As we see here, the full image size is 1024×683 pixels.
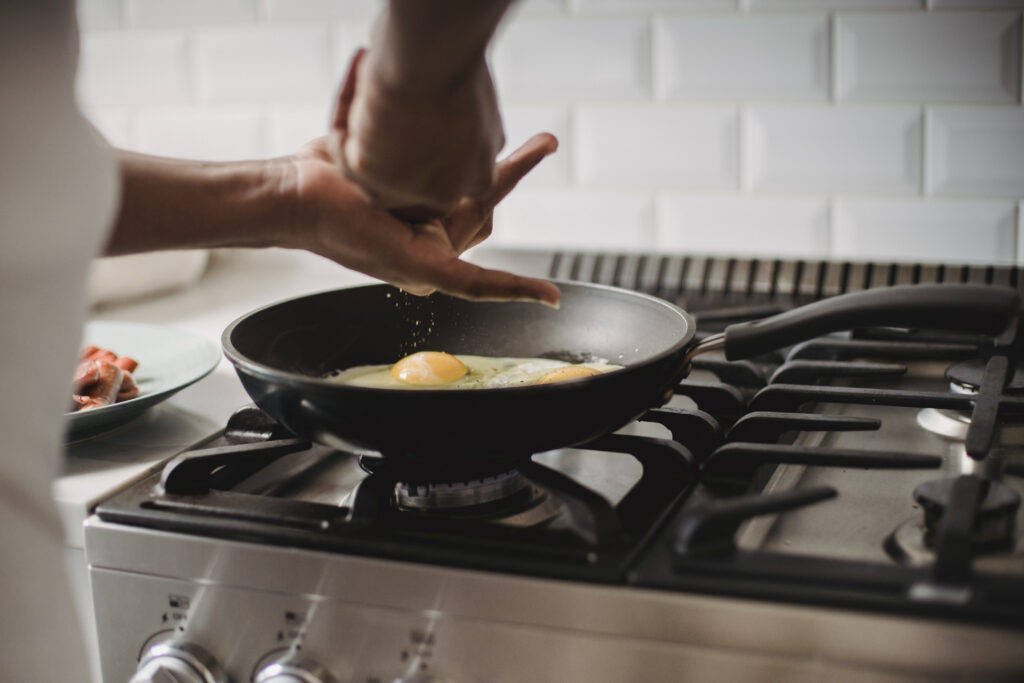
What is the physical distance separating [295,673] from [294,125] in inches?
36.8

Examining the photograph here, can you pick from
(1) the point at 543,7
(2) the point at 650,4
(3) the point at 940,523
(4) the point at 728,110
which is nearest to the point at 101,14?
(1) the point at 543,7

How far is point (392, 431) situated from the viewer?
60cm

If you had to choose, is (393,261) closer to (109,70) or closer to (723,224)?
(723,224)

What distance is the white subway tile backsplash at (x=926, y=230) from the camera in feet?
3.54

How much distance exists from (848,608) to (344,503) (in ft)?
1.13

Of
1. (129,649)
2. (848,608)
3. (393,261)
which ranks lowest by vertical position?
(129,649)

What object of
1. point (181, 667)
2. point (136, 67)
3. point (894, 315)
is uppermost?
point (136, 67)

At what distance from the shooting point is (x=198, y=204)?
62cm

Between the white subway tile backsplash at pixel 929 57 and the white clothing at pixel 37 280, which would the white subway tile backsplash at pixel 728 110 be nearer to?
the white subway tile backsplash at pixel 929 57

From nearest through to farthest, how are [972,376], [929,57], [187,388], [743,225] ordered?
[972,376]
[187,388]
[929,57]
[743,225]

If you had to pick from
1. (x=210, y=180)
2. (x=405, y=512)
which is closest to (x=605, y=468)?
(x=405, y=512)

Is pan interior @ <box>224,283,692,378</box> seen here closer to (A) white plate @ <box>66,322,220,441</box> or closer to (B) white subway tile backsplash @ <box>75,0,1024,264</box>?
(A) white plate @ <box>66,322,220,441</box>

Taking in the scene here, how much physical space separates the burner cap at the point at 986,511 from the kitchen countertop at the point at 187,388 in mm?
505

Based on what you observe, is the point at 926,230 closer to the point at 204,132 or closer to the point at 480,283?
the point at 480,283
